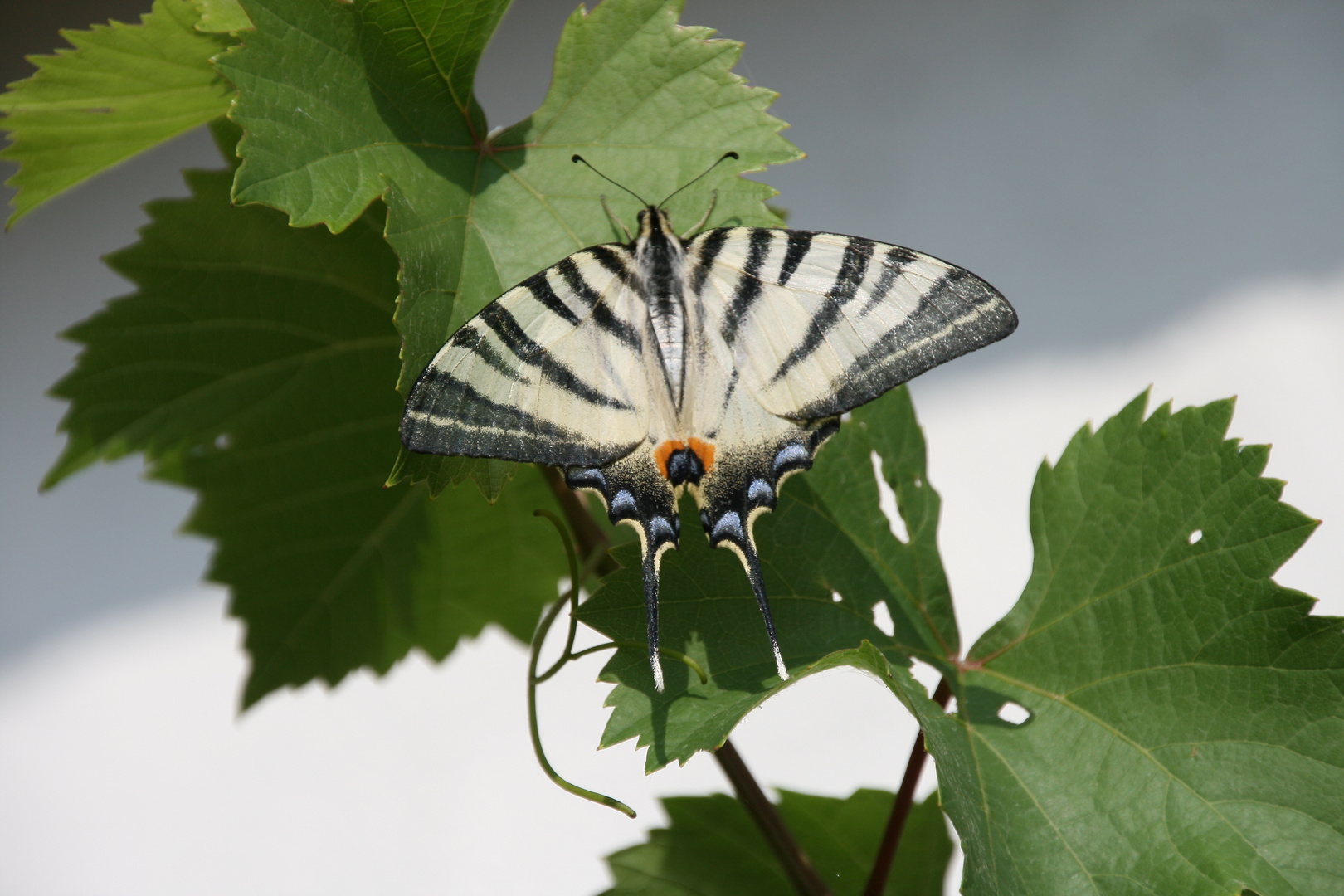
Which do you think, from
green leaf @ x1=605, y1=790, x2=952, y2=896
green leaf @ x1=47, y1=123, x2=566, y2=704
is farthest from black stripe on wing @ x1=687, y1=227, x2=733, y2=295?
green leaf @ x1=605, y1=790, x2=952, y2=896

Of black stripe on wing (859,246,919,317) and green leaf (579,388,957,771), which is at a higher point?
black stripe on wing (859,246,919,317)

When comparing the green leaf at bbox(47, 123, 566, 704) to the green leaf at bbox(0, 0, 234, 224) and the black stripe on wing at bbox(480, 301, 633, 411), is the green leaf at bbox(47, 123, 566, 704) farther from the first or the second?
the black stripe on wing at bbox(480, 301, 633, 411)

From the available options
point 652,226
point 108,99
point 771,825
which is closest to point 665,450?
point 652,226

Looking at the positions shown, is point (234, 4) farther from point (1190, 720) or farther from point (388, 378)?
point (1190, 720)

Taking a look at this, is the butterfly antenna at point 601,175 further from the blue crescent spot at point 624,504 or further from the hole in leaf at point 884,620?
the hole in leaf at point 884,620

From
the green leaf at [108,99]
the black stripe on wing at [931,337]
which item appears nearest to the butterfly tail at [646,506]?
the black stripe on wing at [931,337]

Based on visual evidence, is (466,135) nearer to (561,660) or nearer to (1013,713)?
(561,660)

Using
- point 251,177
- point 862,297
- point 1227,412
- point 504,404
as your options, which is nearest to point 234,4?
point 251,177
